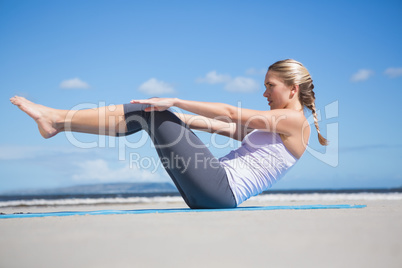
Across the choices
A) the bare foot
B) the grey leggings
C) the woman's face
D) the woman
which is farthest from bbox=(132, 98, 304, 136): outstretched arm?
Answer: the bare foot

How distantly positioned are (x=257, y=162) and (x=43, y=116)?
173 cm

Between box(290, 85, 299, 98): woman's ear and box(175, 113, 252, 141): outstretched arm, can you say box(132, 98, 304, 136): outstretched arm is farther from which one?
box(175, 113, 252, 141): outstretched arm

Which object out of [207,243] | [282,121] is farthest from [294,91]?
[207,243]

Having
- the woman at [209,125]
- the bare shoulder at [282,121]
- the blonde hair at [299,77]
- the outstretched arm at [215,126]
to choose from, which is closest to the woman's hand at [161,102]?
the woman at [209,125]

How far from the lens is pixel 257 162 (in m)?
3.24

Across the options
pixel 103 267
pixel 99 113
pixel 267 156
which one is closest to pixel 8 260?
pixel 103 267

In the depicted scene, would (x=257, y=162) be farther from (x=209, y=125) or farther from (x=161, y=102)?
(x=161, y=102)

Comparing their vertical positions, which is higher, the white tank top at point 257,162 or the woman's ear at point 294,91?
the woman's ear at point 294,91

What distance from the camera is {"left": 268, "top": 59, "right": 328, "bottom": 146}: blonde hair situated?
3.31m

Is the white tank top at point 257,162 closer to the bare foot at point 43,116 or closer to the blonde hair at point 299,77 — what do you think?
the blonde hair at point 299,77

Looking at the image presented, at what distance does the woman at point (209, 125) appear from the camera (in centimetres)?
302

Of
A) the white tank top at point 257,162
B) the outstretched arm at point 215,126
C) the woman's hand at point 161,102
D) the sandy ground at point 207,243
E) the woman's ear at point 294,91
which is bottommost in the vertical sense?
the sandy ground at point 207,243

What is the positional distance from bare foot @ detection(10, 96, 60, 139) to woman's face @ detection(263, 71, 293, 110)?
1762 mm

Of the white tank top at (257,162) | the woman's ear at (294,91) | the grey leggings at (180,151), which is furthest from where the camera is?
the woman's ear at (294,91)
